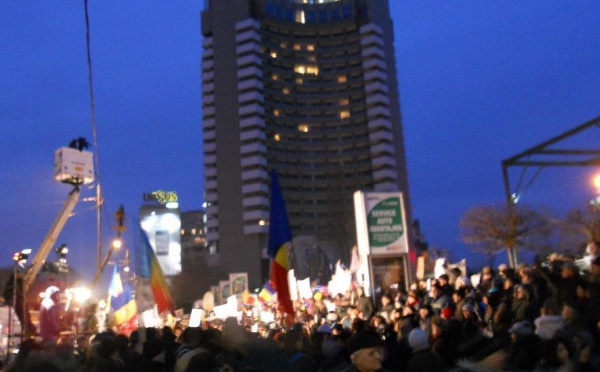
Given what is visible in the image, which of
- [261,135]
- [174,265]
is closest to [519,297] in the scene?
[261,135]

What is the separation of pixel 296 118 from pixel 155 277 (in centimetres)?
7957

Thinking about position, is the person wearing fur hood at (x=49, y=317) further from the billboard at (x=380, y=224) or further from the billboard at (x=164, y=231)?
the billboard at (x=164, y=231)

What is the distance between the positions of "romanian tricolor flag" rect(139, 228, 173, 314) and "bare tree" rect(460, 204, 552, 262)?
1033 centimetres

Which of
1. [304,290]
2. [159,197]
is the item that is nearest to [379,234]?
[304,290]

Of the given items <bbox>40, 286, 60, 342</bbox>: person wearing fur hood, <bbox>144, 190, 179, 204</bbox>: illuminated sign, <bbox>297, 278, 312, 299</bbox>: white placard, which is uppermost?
<bbox>144, 190, 179, 204</bbox>: illuminated sign

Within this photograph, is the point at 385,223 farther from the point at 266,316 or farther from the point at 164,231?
the point at 164,231

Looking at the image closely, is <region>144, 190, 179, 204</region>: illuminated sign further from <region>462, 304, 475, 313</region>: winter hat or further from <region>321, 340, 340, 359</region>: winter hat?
<region>321, 340, 340, 359</region>: winter hat

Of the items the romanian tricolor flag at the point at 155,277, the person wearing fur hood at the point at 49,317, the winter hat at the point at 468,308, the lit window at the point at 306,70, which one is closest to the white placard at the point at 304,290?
the romanian tricolor flag at the point at 155,277

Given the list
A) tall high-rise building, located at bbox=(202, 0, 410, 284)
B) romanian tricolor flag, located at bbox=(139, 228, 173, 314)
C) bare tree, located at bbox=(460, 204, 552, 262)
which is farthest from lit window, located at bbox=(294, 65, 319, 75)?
romanian tricolor flag, located at bbox=(139, 228, 173, 314)

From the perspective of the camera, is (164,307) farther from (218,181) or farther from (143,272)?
(218,181)

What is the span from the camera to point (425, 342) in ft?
18.2

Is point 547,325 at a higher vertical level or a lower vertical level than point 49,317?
higher

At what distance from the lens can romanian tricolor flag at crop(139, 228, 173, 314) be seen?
14047mm

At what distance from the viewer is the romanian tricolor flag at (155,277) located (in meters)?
14.0
